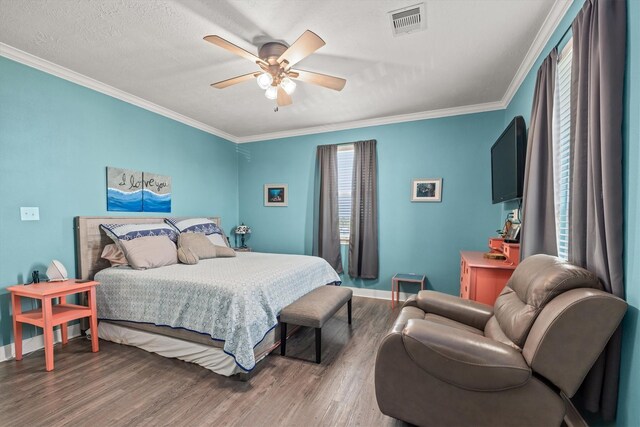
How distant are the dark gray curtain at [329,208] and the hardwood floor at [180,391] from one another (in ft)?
6.29

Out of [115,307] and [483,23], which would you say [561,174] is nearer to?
[483,23]

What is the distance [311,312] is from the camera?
92.9 inches

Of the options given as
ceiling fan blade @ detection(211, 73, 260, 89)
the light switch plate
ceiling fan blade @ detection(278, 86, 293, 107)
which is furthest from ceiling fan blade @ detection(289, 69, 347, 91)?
the light switch plate

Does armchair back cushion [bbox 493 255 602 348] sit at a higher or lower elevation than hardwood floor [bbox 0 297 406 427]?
higher

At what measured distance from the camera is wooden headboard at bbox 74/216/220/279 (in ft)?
9.32

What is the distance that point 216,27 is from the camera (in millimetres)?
2100

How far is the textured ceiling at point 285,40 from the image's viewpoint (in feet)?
6.26

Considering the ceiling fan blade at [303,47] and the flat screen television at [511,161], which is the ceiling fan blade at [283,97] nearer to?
the ceiling fan blade at [303,47]

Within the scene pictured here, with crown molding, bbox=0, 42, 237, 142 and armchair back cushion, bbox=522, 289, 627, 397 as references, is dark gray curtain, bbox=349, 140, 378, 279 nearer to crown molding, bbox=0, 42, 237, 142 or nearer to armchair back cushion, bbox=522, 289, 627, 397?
crown molding, bbox=0, 42, 237, 142

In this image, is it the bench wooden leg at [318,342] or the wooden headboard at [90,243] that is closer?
the bench wooden leg at [318,342]

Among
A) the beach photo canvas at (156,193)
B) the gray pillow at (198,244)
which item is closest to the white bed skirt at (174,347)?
the gray pillow at (198,244)

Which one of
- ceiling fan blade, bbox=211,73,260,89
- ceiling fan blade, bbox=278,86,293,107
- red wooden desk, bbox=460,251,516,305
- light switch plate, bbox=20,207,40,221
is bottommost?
red wooden desk, bbox=460,251,516,305

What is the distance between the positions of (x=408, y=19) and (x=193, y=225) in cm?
335

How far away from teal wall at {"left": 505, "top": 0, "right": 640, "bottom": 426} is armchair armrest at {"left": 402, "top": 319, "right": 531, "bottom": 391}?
38 centimetres
